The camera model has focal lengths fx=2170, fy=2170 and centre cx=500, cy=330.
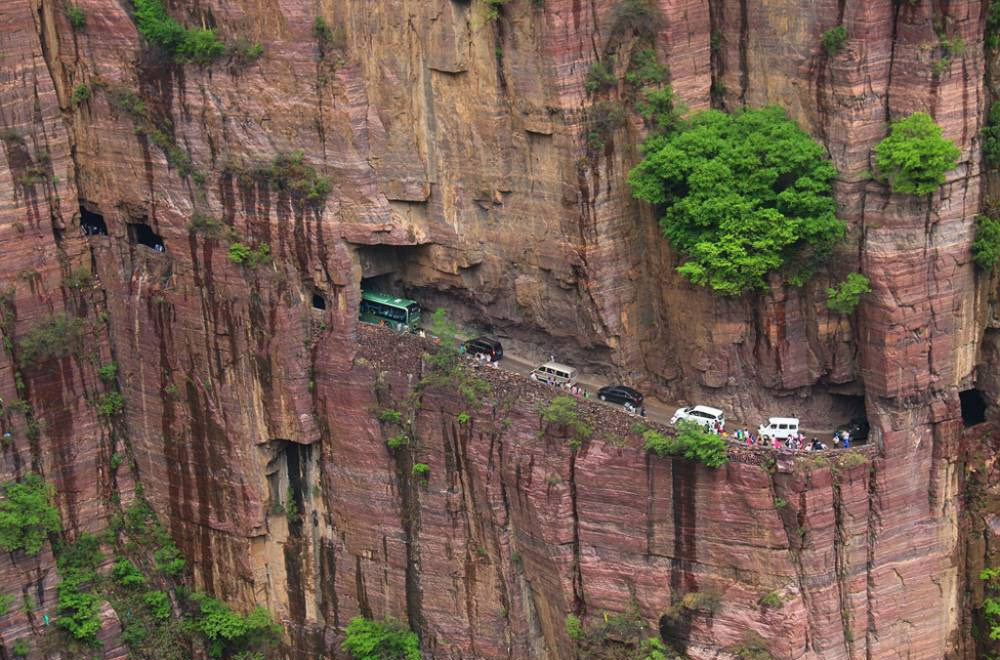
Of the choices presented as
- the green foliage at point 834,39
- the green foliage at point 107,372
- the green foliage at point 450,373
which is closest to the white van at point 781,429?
the green foliage at point 450,373

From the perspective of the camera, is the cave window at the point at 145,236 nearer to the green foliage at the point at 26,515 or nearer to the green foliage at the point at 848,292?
the green foliage at the point at 26,515

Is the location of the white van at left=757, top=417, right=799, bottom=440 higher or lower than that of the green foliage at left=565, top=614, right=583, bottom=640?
higher

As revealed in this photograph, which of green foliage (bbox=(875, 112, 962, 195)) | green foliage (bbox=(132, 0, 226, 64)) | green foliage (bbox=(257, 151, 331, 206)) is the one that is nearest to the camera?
green foliage (bbox=(875, 112, 962, 195))

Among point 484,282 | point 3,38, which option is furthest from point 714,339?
point 3,38

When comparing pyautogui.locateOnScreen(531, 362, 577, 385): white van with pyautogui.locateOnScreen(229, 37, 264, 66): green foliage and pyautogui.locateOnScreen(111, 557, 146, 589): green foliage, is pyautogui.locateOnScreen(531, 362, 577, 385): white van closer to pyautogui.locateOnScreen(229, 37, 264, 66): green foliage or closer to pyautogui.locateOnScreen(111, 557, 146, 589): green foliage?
pyautogui.locateOnScreen(229, 37, 264, 66): green foliage

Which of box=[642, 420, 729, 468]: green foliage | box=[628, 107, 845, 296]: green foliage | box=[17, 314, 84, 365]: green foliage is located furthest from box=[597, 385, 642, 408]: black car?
box=[17, 314, 84, 365]: green foliage

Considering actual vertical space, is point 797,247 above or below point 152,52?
below

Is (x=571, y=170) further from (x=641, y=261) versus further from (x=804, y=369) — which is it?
(x=804, y=369)
